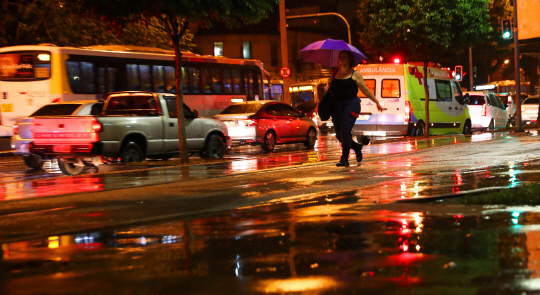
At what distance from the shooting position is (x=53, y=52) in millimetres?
22500

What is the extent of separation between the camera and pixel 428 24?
83.0 feet

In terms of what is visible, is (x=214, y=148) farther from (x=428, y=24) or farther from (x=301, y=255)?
(x=301, y=255)

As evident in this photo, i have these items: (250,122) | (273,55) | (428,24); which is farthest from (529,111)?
(273,55)

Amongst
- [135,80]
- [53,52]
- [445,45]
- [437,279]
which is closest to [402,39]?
[445,45]

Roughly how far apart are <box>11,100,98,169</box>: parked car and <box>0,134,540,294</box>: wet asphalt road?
4781mm

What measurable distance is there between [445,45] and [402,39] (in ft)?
6.06

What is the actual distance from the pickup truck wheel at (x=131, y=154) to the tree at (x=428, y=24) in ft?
41.5

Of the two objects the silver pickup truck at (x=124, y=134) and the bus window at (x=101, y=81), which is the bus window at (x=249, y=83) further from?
the silver pickup truck at (x=124, y=134)

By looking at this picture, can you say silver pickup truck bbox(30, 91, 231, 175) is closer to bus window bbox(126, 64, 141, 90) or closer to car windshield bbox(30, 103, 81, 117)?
Answer: car windshield bbox(30, 103, 81, 117)

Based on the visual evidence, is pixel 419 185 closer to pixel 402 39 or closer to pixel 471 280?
pixel 471 280

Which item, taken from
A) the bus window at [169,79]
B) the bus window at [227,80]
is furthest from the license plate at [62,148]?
the bus window at [227,80]

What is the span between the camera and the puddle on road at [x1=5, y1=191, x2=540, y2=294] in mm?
3957

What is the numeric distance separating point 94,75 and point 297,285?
2083 centimetres

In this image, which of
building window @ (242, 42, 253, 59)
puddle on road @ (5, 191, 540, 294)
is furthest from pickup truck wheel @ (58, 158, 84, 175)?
building window @ (242, 42, 253, 59)
